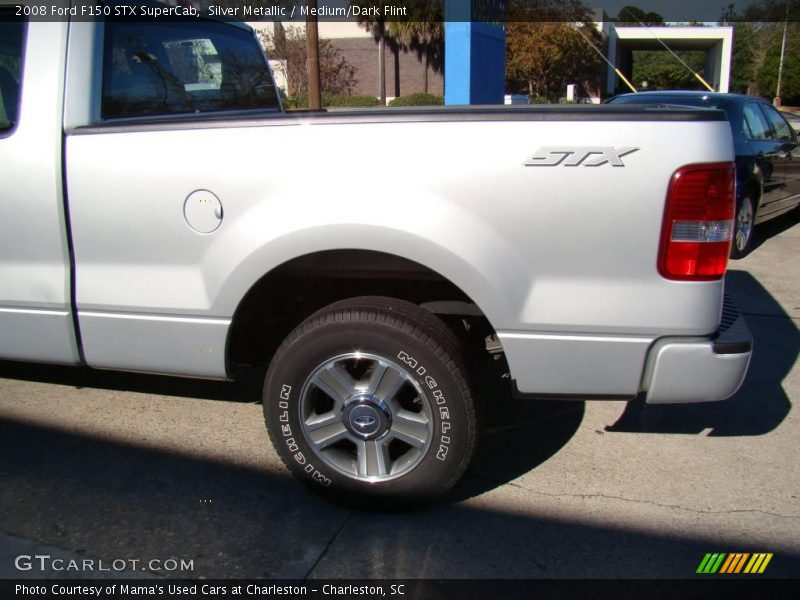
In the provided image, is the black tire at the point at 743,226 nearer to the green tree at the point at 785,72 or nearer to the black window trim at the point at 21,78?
the black window trim at the point at 21,78

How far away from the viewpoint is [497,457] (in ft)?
11.7

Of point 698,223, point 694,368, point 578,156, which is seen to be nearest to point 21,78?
point 578,156

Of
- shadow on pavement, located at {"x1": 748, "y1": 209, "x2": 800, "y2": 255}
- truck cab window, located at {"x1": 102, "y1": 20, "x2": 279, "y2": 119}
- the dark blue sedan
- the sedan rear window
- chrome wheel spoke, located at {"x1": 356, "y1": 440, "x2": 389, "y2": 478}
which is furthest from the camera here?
shadow on pavement, located at {"x1": 748, "y1": 209, "x2": 800, "y2": 255}

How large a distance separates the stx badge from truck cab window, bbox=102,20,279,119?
6.23 ft

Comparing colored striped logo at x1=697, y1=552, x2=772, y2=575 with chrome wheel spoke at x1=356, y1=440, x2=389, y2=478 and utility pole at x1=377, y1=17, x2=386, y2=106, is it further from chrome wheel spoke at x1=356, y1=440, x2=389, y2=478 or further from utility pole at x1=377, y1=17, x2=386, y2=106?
utility pole at x1=377, y1=17, x2=386, y2=106

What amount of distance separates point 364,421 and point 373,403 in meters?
0.09

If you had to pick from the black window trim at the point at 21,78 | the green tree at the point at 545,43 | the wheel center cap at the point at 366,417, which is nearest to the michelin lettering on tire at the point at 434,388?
the wheel center cap at the point at 366,417

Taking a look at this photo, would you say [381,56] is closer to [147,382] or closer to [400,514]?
[147,382]

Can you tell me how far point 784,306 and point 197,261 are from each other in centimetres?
500

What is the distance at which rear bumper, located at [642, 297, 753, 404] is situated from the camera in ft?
8.55

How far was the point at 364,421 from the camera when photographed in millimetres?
2941

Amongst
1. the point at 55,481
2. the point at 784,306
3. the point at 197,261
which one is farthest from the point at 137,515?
the point at 784,306

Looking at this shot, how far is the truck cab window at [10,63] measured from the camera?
3.21m

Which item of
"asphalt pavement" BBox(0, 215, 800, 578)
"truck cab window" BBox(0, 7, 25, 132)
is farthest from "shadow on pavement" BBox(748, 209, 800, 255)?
"truck cab window" BBox(0, 7, 25, 132)
